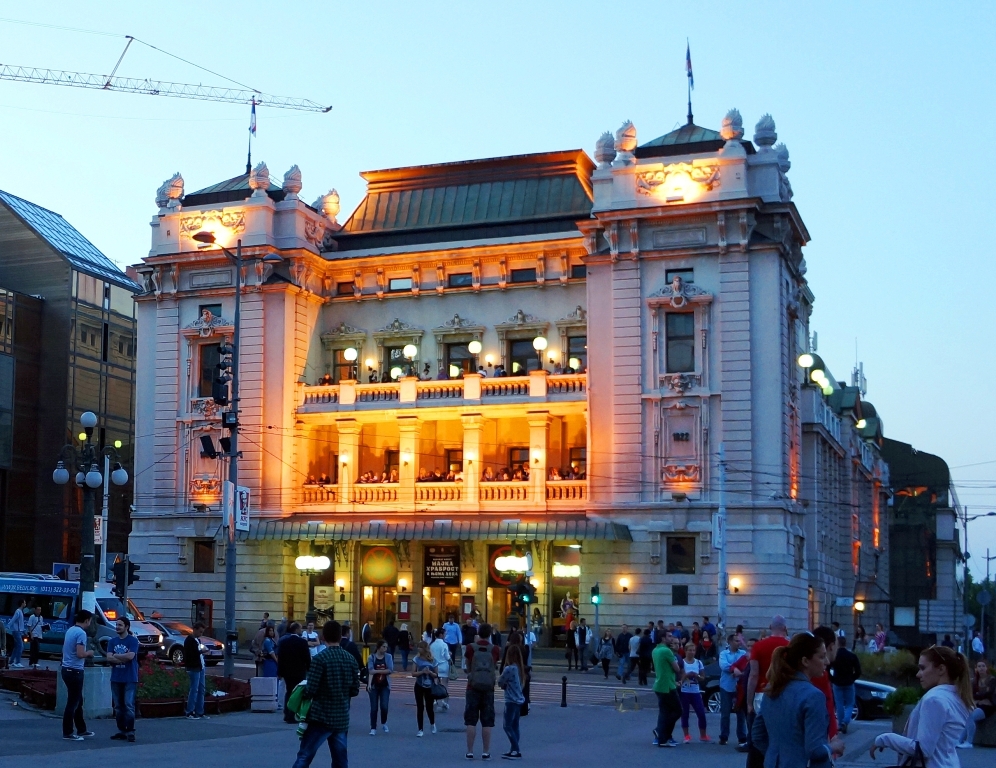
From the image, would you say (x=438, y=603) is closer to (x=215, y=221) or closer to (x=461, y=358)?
(x=461, y=358)

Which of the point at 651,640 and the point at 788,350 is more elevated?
the point at 788,350

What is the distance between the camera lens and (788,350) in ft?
174

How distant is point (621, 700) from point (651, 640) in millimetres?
11153

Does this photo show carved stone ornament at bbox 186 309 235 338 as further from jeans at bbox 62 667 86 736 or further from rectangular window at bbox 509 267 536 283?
Result: jeans at bbox 62 667 86 736

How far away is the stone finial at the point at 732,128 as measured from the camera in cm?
5175

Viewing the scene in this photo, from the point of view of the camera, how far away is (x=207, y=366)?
5850cm

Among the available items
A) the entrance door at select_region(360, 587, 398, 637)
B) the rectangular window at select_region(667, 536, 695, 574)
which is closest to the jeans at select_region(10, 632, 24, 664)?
the entrance door at select_region(360, 587, 398, 637)

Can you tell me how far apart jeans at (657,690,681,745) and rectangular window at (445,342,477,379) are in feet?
110

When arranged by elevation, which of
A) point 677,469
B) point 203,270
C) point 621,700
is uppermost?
point 203,270

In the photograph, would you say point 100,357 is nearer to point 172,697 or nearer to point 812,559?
point 812,559

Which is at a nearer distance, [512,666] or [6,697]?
[512,666]

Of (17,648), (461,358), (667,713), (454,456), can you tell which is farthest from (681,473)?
(667,713)

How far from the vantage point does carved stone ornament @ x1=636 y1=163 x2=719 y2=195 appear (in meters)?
51.5

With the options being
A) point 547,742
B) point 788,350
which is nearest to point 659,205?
point 788,350
